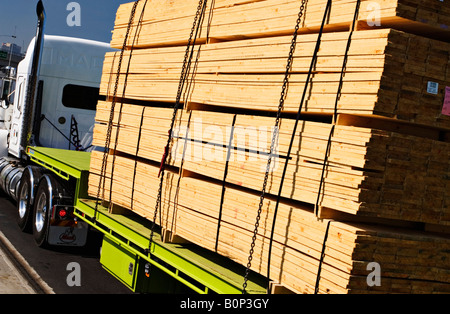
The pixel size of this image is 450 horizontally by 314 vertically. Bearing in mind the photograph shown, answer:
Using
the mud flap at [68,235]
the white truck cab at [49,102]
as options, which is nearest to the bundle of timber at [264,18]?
the mud flap at [68,235]

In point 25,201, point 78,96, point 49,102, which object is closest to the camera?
point 25,201

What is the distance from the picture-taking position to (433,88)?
4.10m

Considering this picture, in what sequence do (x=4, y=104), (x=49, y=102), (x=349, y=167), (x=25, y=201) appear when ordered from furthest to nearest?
1. (x=4, y=104)
2. (x=49, y=102)
3. (x=25, y=201)
4. (x=349, y=167)

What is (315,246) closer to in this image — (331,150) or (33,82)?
(331,150)

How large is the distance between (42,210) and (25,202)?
107cm

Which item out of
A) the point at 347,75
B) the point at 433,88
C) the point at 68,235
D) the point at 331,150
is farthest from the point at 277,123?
the point at 68,235

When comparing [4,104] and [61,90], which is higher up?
[61,90]

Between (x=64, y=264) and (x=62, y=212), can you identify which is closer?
(x=64, y=264)

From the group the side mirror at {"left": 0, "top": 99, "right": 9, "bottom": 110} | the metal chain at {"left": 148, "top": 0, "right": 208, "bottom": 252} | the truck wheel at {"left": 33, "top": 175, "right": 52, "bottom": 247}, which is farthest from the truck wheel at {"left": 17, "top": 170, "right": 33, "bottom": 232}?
the metal chain at {"left": 148, "top": 0, "right": 208, "bottom": 252}

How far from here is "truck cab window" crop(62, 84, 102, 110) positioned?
11242mm

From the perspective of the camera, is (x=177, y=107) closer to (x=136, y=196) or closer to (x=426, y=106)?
(x=136, y=196)

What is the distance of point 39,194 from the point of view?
9531 millimetres

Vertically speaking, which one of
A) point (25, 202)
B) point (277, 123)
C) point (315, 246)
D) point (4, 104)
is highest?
point (277, 123)

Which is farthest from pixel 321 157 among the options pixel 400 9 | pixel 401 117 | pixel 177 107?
pixel 177 107
